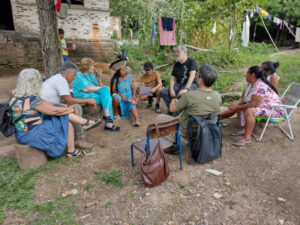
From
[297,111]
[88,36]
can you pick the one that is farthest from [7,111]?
[88,36]

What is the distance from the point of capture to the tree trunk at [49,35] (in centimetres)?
445

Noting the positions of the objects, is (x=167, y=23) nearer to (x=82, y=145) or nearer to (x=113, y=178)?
(x=82, y=145)

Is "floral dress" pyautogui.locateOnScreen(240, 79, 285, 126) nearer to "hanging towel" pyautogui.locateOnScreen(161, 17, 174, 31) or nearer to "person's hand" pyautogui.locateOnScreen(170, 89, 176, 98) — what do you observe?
"person's hand" pyautogui.locateOnScreen(170, 89, 176, 98)

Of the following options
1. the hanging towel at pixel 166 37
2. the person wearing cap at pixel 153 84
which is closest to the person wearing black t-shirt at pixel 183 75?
the person wearing cap at pixel 153 84

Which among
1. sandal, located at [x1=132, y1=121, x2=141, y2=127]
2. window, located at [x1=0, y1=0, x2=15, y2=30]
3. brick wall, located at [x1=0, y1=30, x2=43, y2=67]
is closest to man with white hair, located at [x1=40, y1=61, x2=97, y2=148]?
sandal, located at [x1=132, y1=121, x2=141, y2=127]

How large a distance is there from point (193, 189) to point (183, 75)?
287 centimetres

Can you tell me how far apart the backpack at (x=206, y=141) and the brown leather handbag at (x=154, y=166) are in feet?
2.22

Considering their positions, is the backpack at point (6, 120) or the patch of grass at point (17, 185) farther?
the backpack at point (6, 120)

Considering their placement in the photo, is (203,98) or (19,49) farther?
(19,49)

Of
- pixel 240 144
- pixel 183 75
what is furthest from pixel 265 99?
pixel 183 75

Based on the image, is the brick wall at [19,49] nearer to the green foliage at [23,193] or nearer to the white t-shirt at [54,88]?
the white t-shirt at [54,88]

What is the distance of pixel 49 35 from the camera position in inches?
181

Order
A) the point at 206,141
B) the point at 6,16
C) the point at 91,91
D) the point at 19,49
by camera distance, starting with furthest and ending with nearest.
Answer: the point at 6,16 < the point at 19,49 < the point at 91,91 < the point at 206,141

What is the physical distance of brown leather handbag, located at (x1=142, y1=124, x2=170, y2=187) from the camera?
265 centimetres
